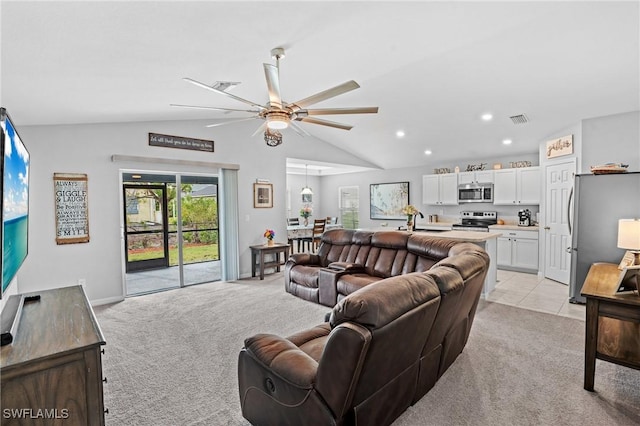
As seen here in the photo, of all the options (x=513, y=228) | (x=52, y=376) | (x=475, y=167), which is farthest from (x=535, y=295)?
(x=52, y=376)

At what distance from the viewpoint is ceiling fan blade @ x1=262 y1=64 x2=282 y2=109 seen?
240 cm

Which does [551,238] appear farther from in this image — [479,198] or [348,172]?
[348,172]

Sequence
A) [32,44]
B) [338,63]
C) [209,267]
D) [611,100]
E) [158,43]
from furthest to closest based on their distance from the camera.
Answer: [209,267], [611,100], [338,63], [158,43], [32,44]

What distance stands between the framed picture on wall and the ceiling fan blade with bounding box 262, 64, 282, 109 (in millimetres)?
3487

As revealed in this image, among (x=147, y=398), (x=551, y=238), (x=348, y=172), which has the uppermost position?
(x=348, y=172)

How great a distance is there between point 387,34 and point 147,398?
351 cm

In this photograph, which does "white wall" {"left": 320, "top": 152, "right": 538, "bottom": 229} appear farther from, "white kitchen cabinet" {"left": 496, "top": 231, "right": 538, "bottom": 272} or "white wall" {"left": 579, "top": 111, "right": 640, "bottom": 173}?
"white wall" {"left": 579, "top": 111, "right": 640, "bottom": 173}

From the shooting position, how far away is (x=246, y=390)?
1.97 m

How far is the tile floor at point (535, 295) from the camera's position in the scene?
4.16 meters

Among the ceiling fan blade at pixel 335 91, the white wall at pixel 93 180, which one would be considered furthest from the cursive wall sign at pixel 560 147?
the white wall at pixel 93 180

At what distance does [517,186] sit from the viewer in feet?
21.1

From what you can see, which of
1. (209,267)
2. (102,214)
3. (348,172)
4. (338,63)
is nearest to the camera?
(338,63)

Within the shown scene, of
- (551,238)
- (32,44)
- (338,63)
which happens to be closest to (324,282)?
(338,63)

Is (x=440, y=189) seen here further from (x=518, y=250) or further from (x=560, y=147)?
(x=560, y=147)
